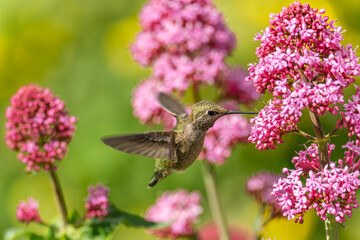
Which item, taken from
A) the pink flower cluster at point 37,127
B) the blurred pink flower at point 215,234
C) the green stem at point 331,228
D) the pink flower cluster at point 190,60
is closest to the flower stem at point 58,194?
the pink flower cluster at point 37,127

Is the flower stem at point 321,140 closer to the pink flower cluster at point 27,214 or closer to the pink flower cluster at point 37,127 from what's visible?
the pink flower cluster at point 37,127

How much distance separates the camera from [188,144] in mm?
3641

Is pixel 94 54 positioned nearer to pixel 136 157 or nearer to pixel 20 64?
pixel 20 64

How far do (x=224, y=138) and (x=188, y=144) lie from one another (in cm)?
112

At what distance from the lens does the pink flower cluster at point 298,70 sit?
2656 mm

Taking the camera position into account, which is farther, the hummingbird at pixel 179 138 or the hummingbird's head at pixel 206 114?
the hummingbird's head at pixel 206 114

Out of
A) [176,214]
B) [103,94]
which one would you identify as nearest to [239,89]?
[176,214]

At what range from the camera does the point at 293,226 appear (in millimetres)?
6965

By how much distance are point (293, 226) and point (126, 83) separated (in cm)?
295

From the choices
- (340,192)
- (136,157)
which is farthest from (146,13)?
(340,192)

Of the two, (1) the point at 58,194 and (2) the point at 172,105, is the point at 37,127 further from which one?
(2) the point at 172,105

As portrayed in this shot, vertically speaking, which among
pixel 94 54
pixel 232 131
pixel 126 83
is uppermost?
pixel 94 54

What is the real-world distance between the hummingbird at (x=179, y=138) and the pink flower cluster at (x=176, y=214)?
3.16ft

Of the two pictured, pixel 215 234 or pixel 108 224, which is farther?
pixel 215 234
